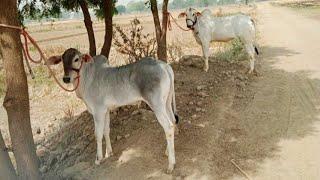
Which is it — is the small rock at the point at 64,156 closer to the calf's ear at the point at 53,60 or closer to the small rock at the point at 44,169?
the small rock at the point at 44,169

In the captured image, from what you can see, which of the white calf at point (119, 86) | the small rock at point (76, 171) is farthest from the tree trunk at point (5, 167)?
the white calf at point (119, 86)

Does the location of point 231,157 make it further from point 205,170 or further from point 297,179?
point 297,179

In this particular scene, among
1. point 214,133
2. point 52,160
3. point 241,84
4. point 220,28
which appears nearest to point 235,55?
point 220,28

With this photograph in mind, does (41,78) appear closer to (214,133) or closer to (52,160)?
(52,160)

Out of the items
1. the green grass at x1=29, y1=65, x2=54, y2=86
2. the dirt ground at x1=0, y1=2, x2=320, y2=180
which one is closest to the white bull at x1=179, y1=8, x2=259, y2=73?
the dirt ground at x1=0, y1=2, x2=320, y2=180

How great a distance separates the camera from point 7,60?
20.8 feet

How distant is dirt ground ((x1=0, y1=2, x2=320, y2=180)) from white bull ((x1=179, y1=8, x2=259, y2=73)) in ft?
1.99

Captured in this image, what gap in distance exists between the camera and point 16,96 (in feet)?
21.2

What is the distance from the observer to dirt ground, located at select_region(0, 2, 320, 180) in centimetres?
662

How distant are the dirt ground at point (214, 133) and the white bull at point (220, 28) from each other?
61 cm

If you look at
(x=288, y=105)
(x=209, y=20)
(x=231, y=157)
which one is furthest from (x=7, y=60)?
(x=209, y=20)

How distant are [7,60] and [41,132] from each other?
166 inches

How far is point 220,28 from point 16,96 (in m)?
5.90

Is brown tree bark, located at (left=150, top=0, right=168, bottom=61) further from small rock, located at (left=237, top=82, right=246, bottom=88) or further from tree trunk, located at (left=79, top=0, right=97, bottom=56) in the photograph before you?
small rock, located at (left=237, top=82, right=246, bottom=88)
